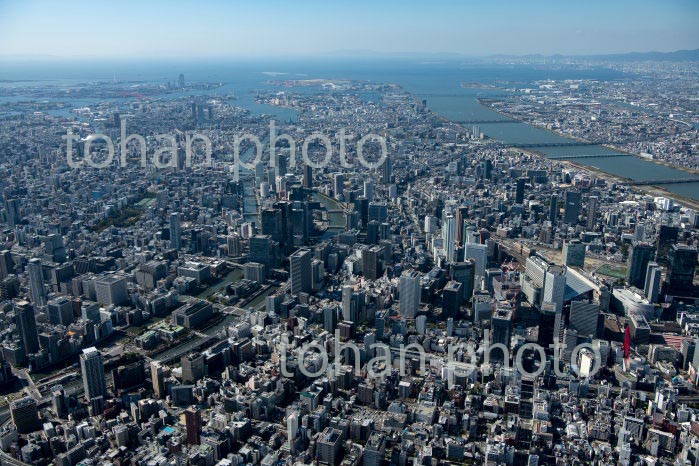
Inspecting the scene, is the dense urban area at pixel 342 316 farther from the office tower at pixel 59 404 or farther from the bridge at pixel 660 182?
the bridge at pixel 660 182

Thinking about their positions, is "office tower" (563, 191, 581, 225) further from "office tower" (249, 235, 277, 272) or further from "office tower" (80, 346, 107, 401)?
"office tower" (80, 346, 107, 401)

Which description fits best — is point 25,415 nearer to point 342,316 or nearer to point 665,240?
point 342,316

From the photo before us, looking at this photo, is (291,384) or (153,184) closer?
(291,384)

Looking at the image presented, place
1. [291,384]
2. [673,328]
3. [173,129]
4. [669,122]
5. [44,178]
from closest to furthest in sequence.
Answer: [291,384] < [673,328] < [44,178] < [173,129] < [669,122]

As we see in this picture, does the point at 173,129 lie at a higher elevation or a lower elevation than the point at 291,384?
higher

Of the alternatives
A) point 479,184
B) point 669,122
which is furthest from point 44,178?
point 669,122

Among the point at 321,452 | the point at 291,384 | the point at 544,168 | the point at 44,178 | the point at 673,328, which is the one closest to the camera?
the point at 321,452

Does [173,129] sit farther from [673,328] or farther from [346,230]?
[673,328]
